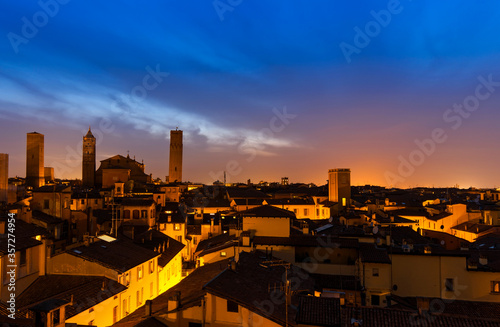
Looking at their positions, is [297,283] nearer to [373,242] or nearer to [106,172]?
[373,242]

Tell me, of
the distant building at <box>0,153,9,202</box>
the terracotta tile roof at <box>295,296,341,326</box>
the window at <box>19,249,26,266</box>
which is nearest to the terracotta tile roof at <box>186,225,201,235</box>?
the window at <box>19,249,26,266</box>

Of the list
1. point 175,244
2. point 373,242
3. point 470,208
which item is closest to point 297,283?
point 373,242

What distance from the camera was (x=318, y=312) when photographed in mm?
13086

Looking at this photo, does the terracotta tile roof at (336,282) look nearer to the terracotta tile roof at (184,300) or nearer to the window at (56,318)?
the terracotta tile roof at (184,300)

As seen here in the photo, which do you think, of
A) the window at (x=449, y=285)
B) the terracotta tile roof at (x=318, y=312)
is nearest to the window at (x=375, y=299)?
→ the window at (x=449, y=285)

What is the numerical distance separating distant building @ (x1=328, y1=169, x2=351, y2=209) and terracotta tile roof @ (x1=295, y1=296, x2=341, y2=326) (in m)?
70.4

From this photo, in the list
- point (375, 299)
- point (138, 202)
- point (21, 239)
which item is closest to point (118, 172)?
point (138, 202)

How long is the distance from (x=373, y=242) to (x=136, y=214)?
98.0 ft

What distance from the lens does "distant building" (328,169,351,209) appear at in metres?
83.4

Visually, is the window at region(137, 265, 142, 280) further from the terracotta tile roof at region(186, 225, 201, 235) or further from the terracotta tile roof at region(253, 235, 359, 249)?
the terracotta tile roof at region(186, 225, 201, 235)

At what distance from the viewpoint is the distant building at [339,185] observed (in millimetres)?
83450

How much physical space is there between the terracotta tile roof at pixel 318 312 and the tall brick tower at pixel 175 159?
340 ft

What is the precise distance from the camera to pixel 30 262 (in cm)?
2017

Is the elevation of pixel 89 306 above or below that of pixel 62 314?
below
